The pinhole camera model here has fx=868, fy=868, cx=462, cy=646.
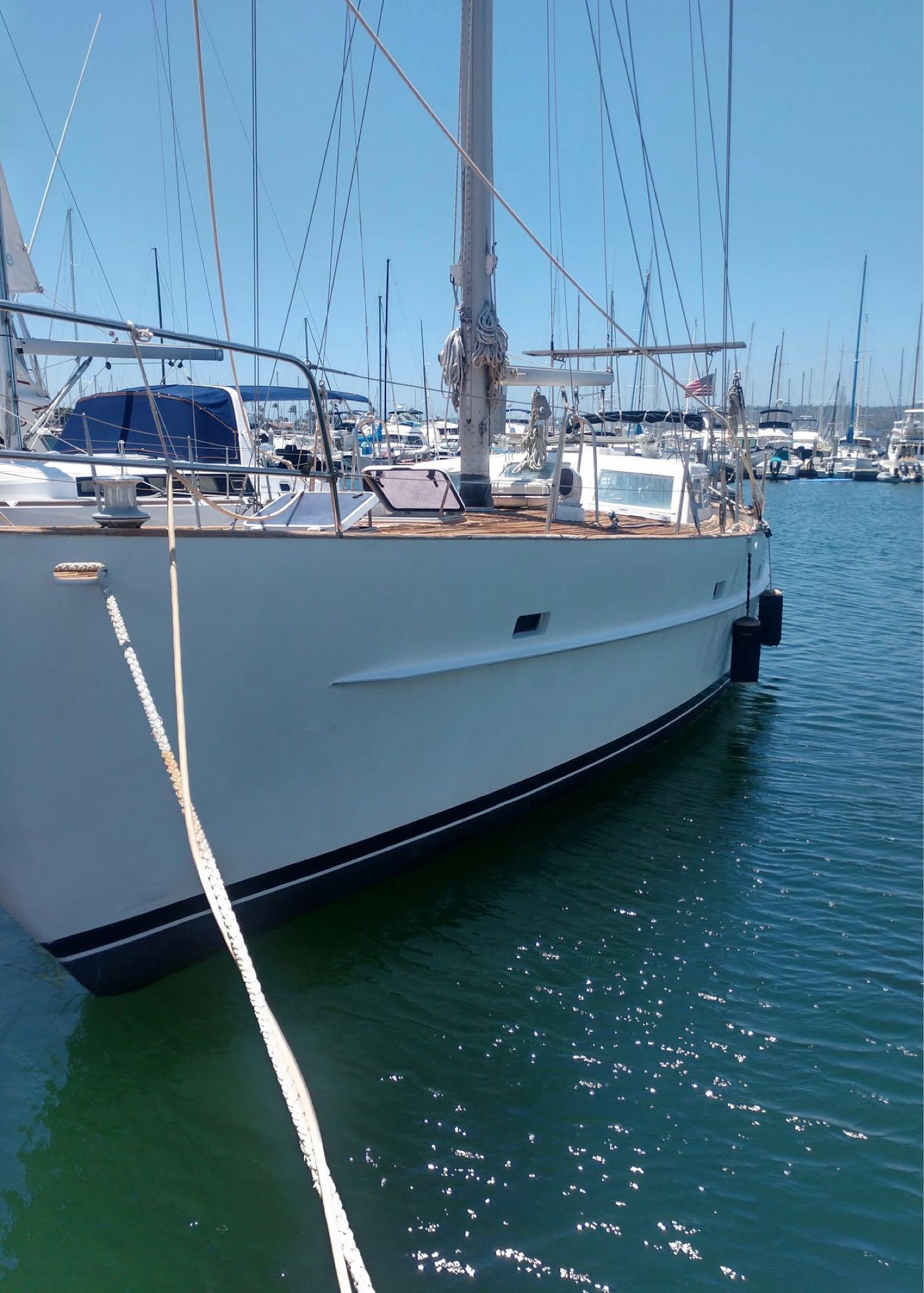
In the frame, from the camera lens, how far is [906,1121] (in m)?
3.79

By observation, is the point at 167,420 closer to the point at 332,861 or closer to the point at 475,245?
the point at 475,245

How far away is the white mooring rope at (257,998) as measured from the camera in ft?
7.43

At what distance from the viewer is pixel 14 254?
878 cm

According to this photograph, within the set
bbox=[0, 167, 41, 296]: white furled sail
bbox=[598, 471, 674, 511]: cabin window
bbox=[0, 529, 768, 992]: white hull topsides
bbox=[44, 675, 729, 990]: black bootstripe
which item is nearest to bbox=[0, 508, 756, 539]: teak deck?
bbox=[0, 529, 768, 992]: white hull topsides

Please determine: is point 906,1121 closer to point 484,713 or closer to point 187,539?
point 484,713

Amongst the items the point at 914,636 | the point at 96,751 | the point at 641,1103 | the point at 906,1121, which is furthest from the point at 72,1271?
the point at 914,636

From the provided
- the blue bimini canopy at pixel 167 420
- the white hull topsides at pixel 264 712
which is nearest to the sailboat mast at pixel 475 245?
the white hull topsides at pixel 264 712

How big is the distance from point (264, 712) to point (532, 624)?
2.08 m

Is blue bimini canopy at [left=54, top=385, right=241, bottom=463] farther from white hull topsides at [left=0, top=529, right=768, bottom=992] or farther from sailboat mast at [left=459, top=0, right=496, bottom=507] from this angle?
white hull topsides at [left=0, top=529, right=768, bottom=992]

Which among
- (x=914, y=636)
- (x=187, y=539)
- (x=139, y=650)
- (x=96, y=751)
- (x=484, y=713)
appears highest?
(x=187, y=539)

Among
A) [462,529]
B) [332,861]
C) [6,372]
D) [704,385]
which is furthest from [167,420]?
[704,385]

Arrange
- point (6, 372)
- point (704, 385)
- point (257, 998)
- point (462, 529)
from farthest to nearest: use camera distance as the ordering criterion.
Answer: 1. point (704, 385)
2. point (6, 372)
3. point (462, 529)
4. point (257, 998)

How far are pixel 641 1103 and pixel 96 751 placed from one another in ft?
9.33

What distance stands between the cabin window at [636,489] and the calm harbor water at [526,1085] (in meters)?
3.73
